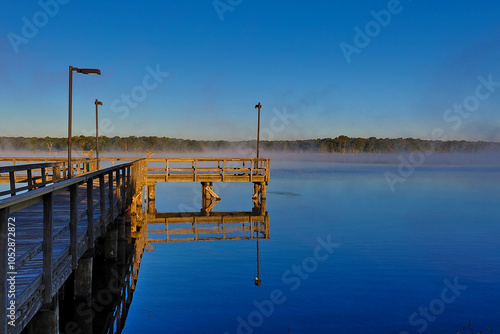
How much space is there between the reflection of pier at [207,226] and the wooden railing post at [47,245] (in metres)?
11.7

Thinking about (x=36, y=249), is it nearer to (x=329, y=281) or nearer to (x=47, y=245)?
(x=47, y=245)

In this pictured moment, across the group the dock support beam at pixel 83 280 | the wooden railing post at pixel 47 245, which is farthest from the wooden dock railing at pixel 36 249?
the dock support beam at pixel 83 280

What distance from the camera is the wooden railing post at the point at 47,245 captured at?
4.79m

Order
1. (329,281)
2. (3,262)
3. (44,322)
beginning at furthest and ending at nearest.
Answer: (329,281), (44,322), (3,262)

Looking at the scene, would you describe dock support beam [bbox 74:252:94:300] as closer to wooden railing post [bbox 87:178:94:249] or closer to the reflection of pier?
wooden railing post [bbox 87:178:94:249]

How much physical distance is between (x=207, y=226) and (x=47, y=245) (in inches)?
627

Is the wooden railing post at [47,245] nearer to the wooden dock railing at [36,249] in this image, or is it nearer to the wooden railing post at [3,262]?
the wooden dock railing at [36,249]

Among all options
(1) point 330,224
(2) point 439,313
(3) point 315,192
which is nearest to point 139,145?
(3) point 315,192

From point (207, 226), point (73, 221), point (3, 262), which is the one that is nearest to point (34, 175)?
point (207, 226)

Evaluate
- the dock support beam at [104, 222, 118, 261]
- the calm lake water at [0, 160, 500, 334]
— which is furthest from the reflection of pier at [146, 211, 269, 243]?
the dock support beam at [104, 222, 118, 261]

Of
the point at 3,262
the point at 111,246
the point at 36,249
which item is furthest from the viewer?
the point at 111,246

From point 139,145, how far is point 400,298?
192899mm

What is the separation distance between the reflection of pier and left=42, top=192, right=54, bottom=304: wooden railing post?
11.7m

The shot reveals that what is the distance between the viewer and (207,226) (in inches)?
812
